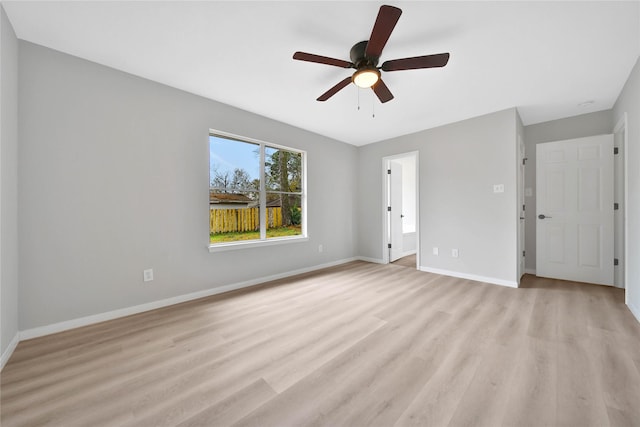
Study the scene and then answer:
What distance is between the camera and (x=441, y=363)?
165 cm

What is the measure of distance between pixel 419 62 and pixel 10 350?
3.76m

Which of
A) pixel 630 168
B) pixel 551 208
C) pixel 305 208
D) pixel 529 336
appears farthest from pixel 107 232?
pixel 551 208

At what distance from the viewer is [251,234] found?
3557mm

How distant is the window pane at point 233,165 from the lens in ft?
10.4

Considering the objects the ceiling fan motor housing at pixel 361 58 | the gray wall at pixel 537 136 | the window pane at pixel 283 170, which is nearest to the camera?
the ceiling fan motor housing at pixel 361 58

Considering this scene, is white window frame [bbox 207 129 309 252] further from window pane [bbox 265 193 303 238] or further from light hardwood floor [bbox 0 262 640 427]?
light hardwood floor [bbox 0 262 640 427]

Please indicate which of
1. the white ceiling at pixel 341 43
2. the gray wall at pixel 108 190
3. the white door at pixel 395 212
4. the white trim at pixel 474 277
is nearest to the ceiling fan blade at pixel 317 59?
the white ceiling at pixel 341 43

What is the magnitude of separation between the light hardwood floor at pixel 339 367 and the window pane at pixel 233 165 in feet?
5.06

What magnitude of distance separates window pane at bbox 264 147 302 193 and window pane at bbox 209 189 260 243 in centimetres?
40

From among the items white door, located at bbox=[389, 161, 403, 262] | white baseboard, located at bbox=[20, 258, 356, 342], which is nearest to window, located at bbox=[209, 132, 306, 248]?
white baseboard, located at bbox=[20, 258, 356, 342]

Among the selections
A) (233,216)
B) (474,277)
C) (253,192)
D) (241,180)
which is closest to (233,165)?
(241,180)

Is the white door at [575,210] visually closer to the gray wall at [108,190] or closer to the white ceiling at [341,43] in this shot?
the white ceiling at [341,43]

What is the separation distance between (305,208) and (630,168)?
389 centimetres

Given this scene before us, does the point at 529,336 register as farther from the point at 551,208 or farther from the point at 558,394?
the point at 551,208
